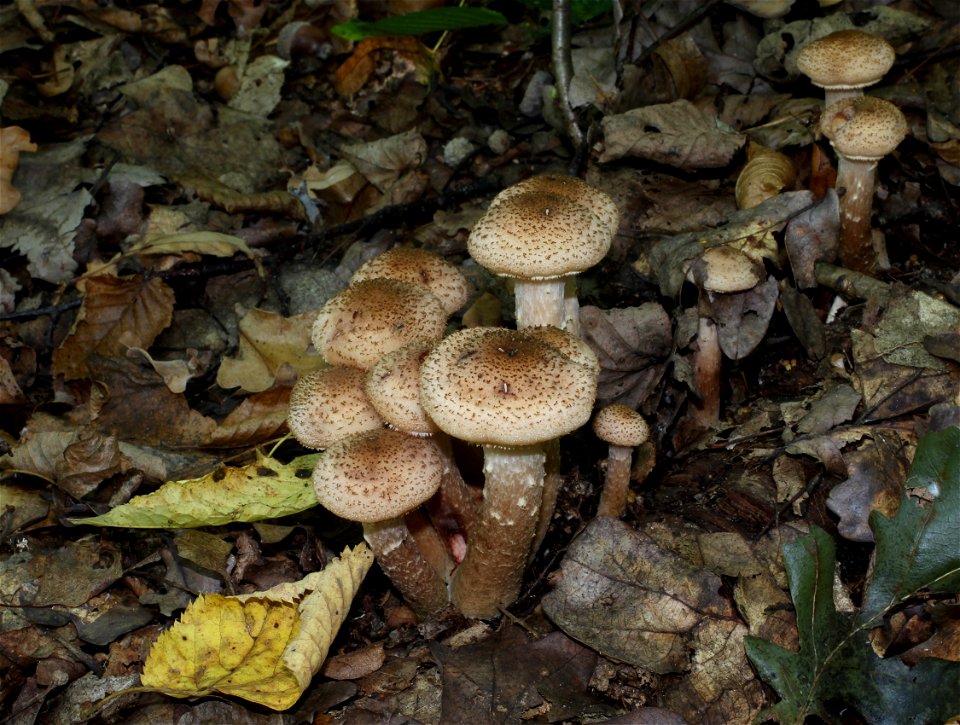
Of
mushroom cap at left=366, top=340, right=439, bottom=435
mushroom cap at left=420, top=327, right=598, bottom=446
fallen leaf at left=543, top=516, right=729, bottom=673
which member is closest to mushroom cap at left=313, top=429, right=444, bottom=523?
mushroom cap at left=366, top=340, right=439, bottom=435

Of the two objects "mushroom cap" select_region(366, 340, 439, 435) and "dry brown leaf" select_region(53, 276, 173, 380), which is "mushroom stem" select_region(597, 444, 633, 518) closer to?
"mushroom cap" select_region(366, 340, 439, 435)

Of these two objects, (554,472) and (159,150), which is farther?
(159,150)

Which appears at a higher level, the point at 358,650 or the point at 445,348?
the point at 445,348

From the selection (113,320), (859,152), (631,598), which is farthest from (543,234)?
(113,320)

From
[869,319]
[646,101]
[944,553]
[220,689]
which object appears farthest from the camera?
[646,101]

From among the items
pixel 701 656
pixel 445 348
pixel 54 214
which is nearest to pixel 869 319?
pixel 701 656

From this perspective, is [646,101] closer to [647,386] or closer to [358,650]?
[647,386]

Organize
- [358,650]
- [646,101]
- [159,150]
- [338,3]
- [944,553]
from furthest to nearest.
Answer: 1. [338,3]
2. [159,150]
3. [646,101]
4. [358,650]
5. [944,553]
